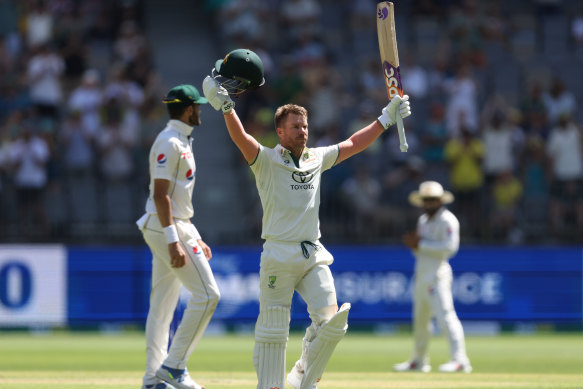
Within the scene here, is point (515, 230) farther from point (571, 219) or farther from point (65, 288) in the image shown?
point (65, 288)

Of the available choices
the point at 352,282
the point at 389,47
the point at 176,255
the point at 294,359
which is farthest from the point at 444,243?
the point at 352,282

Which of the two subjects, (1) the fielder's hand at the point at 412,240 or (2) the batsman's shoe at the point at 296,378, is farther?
(1) the fielder's hand at the point at 412,240

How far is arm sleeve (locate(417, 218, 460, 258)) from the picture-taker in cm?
1180

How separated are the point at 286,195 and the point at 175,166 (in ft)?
3.95

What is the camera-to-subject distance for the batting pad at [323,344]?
7656 mm

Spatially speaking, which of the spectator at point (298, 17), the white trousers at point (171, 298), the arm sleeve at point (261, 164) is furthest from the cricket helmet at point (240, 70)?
the spectator at point (298, 17)

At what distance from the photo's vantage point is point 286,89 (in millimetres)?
19484

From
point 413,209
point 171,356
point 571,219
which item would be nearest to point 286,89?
point 413,209

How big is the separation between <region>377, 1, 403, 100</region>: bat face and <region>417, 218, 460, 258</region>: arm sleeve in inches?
136

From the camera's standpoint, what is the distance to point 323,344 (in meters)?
7.73

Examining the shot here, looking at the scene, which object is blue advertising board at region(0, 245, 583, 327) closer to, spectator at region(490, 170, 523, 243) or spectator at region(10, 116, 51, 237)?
spectator at region(490, 170, 523, 243)

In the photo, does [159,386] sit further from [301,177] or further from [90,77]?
[90,77]

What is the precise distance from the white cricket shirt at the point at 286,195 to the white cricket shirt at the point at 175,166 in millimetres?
927

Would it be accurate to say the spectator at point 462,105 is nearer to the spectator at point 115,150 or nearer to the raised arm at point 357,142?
the spectator at point 115,150
